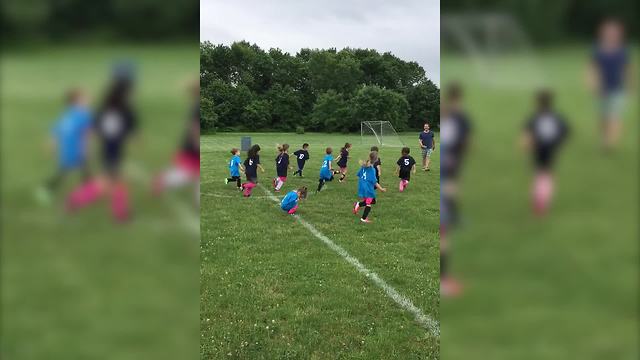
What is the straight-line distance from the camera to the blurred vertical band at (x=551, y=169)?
72 cm

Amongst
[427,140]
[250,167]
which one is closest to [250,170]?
[250,167]

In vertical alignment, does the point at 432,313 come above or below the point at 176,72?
below

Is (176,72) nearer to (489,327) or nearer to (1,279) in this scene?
(1,279)

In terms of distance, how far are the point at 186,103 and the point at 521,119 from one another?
0.63 meters

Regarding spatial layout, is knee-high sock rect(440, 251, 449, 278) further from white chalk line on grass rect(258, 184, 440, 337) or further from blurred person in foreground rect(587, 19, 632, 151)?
white chalk line on grass rect(258, 184, 440, 337)

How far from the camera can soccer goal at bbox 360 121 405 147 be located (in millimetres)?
25375

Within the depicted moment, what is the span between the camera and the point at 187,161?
0.98 m

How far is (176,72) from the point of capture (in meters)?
0.94

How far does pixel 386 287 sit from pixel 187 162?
495 cm

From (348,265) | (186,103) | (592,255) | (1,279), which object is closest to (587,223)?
(592,255)

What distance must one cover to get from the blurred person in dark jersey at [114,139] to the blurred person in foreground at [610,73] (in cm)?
76

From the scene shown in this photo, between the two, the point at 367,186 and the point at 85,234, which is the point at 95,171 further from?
the point at 367,186

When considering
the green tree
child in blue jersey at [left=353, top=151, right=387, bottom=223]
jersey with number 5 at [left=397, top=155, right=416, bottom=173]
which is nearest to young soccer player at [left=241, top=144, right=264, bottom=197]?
the green tree

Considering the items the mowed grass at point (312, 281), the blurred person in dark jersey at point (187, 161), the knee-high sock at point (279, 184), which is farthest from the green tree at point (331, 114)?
the blurred person in dark jersey at point (187, 161)
